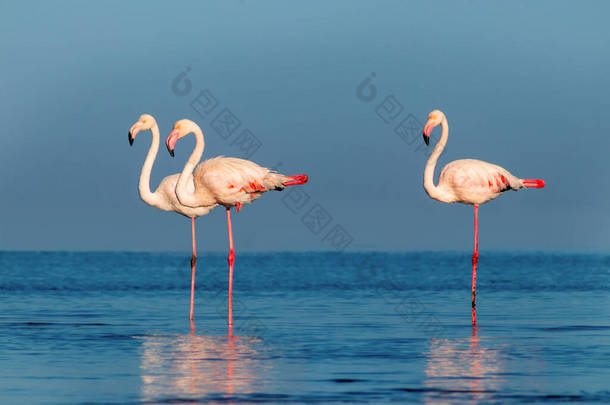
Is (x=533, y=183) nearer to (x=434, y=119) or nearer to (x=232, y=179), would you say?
(x=434, y=119)

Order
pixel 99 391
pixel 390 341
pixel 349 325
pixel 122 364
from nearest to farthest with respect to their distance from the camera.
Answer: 1. pixel 99 391
2. pixel 122 364
3. pixel 390 341
4. pixel 349 325

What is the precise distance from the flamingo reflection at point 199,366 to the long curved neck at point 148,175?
13.7ft

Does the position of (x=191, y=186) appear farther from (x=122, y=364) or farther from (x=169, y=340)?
(x=122, y=364)

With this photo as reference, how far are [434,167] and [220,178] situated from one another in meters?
3.51

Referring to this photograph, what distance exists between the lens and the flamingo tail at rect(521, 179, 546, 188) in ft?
52.3

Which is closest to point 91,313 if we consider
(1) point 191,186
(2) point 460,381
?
(1) point 191,186

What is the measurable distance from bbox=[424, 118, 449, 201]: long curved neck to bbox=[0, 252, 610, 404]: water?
76.8 inches

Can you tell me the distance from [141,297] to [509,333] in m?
10.2

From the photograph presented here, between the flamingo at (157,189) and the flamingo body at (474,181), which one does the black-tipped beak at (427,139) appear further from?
the flamingo at (157,189)

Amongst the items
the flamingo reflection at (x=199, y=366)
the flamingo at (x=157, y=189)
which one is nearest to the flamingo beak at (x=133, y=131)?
the flamingo at (x=157, y=189)

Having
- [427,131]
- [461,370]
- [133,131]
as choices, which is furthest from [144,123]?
[461,370]

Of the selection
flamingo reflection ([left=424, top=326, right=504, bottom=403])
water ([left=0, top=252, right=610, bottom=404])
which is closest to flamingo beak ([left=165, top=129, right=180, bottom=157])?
water ([left=0, top=252, right=610, bottom=404])

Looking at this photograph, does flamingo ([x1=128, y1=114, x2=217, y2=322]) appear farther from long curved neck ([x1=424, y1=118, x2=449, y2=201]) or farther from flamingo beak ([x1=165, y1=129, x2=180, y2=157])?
long curved neck ([x1=424, y1=118, x2=449, y2=201])

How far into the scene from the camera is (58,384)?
8.39 metres
